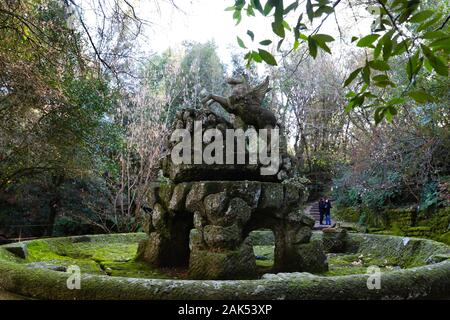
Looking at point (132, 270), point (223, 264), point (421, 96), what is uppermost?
point (421, 96)

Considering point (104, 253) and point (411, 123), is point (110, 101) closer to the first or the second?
point (104, 253)

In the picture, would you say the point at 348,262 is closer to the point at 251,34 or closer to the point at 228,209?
the point at 228,209

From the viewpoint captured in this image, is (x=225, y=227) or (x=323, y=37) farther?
(x=225, y=227)

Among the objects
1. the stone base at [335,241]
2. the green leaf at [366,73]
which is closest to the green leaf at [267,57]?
the green leaf at [366,73]

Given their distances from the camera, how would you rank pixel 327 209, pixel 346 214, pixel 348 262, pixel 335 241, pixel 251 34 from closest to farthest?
1. pixel 251 34
2. pixel 348 262
3. pixel 335 241
4. pixel 327 209
5. pixel 346 214

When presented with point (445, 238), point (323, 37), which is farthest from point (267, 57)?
point (445, 238)

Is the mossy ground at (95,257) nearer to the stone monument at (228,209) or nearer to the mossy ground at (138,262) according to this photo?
the mossy ground at (138,262)

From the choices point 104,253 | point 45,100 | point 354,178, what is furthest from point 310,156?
point 104,253

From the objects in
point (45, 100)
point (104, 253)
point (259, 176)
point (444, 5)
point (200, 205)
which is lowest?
point (104, 253)

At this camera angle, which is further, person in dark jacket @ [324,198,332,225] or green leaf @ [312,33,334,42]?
person in dark jacket @ [324,198,332,225]

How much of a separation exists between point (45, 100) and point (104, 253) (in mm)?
4573

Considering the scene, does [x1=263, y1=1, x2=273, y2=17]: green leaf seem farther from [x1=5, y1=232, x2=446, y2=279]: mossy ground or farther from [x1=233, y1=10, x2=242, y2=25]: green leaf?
[x1=5, y1=232, x2=446, y2=279]: mossy ground

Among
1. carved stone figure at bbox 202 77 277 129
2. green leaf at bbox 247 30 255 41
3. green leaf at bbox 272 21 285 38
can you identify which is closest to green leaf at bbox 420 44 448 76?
green leaf at bbox 272 21 285 38

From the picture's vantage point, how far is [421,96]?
1675mm
